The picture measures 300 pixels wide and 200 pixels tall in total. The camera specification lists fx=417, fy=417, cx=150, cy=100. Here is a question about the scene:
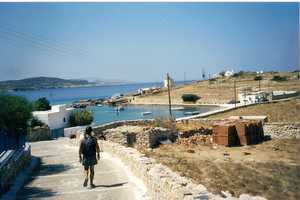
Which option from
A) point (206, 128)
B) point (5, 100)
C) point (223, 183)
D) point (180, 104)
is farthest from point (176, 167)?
point (180, 104)

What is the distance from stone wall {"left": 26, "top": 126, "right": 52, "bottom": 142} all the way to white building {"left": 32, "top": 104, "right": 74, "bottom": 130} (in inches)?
91.5

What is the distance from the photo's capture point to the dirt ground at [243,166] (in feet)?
56.7

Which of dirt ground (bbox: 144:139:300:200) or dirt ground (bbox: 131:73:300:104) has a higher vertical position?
dirt ground (bbox: 131:73:300:104)

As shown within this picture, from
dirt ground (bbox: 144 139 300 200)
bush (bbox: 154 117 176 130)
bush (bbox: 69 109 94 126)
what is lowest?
dirt ground (bbox: 144 139 300 200)

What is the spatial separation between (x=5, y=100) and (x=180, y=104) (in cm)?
7483

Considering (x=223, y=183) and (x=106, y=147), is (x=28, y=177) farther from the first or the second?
(x=223, y=183)

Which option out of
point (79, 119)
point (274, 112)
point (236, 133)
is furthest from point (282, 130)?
point (79, 119)

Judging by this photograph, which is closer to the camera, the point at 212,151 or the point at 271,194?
the point at 271,194

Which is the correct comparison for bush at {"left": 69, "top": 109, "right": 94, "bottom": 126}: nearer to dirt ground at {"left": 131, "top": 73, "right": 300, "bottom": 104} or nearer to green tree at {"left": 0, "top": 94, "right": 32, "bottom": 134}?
green tree at {"left": 0, "top": 94, "right": 32, "bottom": 134}

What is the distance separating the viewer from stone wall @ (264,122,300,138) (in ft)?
100

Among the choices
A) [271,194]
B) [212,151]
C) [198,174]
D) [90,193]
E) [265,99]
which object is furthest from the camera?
[265,99]

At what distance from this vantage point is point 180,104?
A: 90812mm

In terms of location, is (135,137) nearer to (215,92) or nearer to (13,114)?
(13,114)

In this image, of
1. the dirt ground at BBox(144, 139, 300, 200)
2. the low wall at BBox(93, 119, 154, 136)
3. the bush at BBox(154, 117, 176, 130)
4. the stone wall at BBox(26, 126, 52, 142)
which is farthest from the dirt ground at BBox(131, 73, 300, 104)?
the dirt ground at BBox(144, 139, 300, 200)
